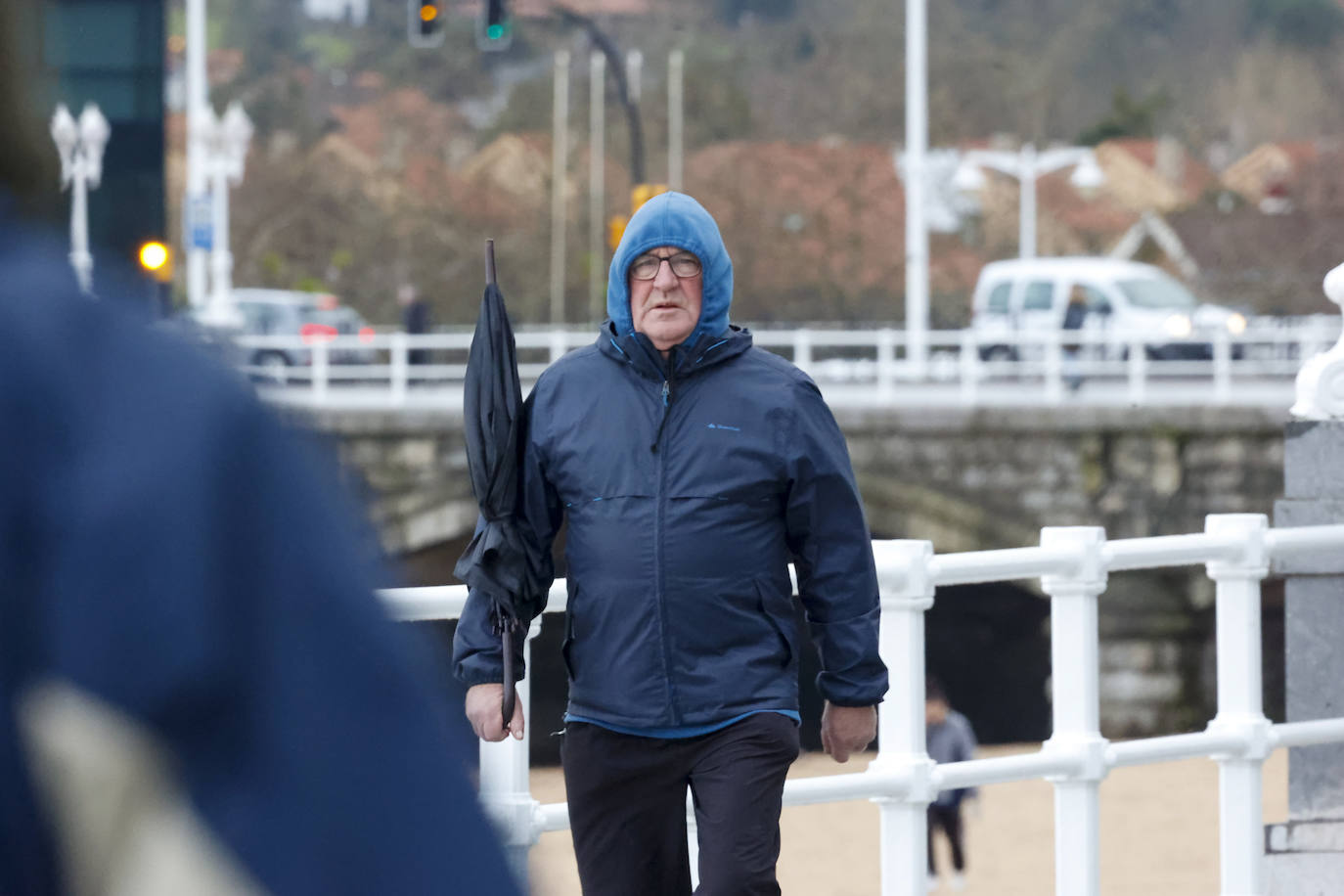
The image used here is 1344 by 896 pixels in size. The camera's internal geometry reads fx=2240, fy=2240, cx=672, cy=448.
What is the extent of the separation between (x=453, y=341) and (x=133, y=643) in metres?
22.7

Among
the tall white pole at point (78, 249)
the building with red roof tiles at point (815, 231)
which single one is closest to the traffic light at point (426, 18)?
the tall white pole at point (78, 249)

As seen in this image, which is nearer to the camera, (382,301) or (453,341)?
(453,341)

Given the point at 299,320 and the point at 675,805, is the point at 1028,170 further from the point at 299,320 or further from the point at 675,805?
the point at 675,805

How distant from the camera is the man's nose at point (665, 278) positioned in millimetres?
3580

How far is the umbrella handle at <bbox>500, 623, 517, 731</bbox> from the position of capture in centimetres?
362

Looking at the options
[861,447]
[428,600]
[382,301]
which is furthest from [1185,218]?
[428,600]

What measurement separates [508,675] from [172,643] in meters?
3.06

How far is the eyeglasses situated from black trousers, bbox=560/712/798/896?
725 mm

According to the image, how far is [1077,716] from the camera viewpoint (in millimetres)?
5012

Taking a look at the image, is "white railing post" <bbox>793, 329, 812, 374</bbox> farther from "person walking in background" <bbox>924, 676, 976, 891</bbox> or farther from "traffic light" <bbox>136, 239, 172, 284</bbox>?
"traffic light" <bbox>136, 239, 172, 284</bbox>

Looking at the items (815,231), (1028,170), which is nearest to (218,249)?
(1028,170)

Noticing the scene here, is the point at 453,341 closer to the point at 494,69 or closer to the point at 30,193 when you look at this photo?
the point at 30,193

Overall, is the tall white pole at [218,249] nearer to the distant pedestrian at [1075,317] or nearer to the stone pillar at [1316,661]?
the distant pedestrian at [1075,317]

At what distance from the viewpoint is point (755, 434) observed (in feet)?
11.5
